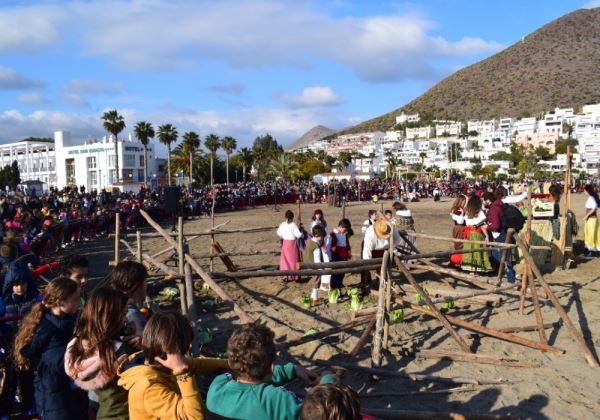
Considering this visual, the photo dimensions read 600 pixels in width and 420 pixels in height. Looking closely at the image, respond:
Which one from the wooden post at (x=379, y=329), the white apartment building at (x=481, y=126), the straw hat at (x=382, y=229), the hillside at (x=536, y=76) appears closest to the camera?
the wooden post at (x=379, y=329)

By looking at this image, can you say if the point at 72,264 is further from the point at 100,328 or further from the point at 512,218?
the point at 512,218

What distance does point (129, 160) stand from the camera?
70.7m

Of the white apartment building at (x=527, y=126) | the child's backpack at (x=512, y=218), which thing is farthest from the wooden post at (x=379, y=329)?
the white apartment building at (x=527, y=126)

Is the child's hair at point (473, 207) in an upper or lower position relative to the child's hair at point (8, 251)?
upper

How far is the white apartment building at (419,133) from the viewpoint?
170 meters

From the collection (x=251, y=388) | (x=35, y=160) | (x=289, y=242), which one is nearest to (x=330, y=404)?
(x=251, y=388)

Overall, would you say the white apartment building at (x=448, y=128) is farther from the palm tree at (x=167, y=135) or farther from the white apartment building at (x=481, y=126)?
the palm tree at (x=167, y=135)

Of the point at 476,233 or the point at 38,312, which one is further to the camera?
the point at 476,233

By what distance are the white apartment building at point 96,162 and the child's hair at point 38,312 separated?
6525 cm

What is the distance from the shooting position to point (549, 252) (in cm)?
1164

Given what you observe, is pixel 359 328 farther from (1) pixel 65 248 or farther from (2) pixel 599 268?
(1) pixel 65 248

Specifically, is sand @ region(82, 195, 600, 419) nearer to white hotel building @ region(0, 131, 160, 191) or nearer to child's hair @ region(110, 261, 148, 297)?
child's hair @ region(110, 261, 148, 297)

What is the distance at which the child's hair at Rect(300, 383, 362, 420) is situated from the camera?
7.11 ft

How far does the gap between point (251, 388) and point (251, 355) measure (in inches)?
6.8
